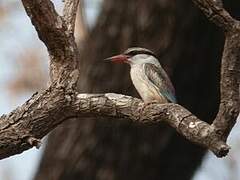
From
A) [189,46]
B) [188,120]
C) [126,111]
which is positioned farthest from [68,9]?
[189,46]

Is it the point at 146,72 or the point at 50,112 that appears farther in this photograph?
the point at 146,72

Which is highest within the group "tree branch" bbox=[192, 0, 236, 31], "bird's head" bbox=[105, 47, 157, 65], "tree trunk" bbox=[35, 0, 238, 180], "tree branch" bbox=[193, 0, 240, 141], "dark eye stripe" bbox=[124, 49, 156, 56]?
"tree branch" bbox=[192, 0, 236, 31]

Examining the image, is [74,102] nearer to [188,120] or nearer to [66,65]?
[66,65]

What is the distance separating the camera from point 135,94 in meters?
5.20

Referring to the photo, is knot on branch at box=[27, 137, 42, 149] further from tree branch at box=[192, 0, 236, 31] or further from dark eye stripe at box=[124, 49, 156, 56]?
dark eye stripe at box=[124, 49, 156, 56]

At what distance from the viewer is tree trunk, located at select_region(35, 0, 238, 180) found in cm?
500

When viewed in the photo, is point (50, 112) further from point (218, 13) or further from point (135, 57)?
point (135, 57)

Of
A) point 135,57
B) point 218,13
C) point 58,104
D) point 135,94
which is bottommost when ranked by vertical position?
point 135,94

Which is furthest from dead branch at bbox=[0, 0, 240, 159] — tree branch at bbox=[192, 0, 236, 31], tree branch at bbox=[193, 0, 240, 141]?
tree branch at bbox=[192, 0, 236, 31]

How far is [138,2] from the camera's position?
201 inches

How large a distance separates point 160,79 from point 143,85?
12cm

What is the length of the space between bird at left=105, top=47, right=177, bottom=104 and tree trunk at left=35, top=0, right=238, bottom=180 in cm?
48

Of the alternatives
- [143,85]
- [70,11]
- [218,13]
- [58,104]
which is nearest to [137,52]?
[143,85]

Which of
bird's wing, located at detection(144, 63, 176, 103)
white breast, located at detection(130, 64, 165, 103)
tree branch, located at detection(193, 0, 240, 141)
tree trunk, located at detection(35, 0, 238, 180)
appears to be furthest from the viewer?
tree trunk, located at detection(35, 0, 238, 180)
